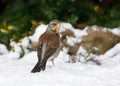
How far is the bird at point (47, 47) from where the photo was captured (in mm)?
9490

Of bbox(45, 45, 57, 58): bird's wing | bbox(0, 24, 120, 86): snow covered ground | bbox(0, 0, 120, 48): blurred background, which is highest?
bbox(0, 0, 120, 48): blurred background

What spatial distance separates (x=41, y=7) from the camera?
1404cm

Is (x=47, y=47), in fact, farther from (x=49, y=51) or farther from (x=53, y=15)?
(x=53, y=15)

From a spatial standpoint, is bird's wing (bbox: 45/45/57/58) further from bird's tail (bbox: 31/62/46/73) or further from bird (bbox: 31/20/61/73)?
bird's tail (bbox: 31/62/46/73)

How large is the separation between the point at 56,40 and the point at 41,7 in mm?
4152

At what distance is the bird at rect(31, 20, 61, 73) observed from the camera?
31.1ft

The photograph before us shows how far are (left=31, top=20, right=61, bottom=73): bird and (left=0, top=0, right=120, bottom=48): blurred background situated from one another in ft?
11.3

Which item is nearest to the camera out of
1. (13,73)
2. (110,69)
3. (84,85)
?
(84,85)

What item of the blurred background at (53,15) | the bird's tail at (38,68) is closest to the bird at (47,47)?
the bird's tail at (38,68)

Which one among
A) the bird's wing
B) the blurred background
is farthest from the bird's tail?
the blurred background

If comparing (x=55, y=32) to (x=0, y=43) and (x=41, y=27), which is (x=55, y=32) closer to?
(x=41, y=27)

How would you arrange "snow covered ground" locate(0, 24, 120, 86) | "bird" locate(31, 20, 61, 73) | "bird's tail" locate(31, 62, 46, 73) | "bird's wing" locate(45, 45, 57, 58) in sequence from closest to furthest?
"snow covered ground" locate(0, 24, 120, 86)
"bird's tail" locate(31, 62, 46, 73)
"bird" locate(31, 20, 61, 73)
"bird's wing" locate(45, 45, 57, 58)

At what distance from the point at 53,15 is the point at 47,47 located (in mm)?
4070

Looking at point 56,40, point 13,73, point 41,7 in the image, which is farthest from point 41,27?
point 13,73
